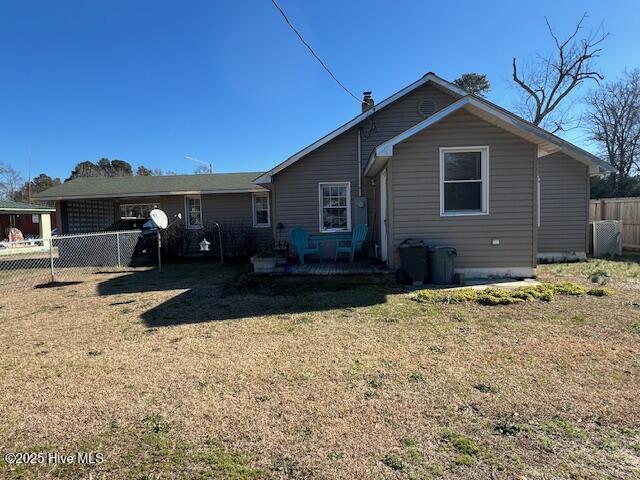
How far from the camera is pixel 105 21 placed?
10.6 meters

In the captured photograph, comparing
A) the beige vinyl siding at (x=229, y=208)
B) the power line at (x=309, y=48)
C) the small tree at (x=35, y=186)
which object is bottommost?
the beige vinyl siding at (x=229, y=208)

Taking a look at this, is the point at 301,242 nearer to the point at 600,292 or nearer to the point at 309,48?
the point at 309,48

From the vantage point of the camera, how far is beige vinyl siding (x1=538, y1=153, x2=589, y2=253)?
11.1 m

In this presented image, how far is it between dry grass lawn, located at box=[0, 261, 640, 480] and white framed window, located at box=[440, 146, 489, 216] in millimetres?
2521

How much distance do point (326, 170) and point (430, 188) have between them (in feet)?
11.1

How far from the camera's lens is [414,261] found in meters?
7.59

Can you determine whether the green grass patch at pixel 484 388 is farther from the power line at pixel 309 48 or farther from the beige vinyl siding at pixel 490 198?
the power line at pixel 309 48

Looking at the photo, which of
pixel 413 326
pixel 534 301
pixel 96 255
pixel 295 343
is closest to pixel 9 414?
pixel 295 343

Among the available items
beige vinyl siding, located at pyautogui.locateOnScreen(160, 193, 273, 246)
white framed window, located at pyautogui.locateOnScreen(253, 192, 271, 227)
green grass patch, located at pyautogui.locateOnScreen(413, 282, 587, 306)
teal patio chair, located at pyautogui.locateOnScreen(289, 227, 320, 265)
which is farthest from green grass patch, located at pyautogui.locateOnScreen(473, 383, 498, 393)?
beige vinyl siding, located at pyautogui.locateOnScreen(160, 193, 273, 246)

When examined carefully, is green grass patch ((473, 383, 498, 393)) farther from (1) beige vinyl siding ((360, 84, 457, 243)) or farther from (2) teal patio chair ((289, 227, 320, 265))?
(1) beige vinyl siding ((360, 84, 457, 243))

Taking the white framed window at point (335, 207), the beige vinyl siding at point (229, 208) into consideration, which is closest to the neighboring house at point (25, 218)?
the beige vinyl siding at point (229, 208)

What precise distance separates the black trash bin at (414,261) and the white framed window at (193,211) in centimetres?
1012

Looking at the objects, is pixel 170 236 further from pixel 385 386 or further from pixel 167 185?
pixel 385 386

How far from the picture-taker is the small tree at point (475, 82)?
28234 mm
